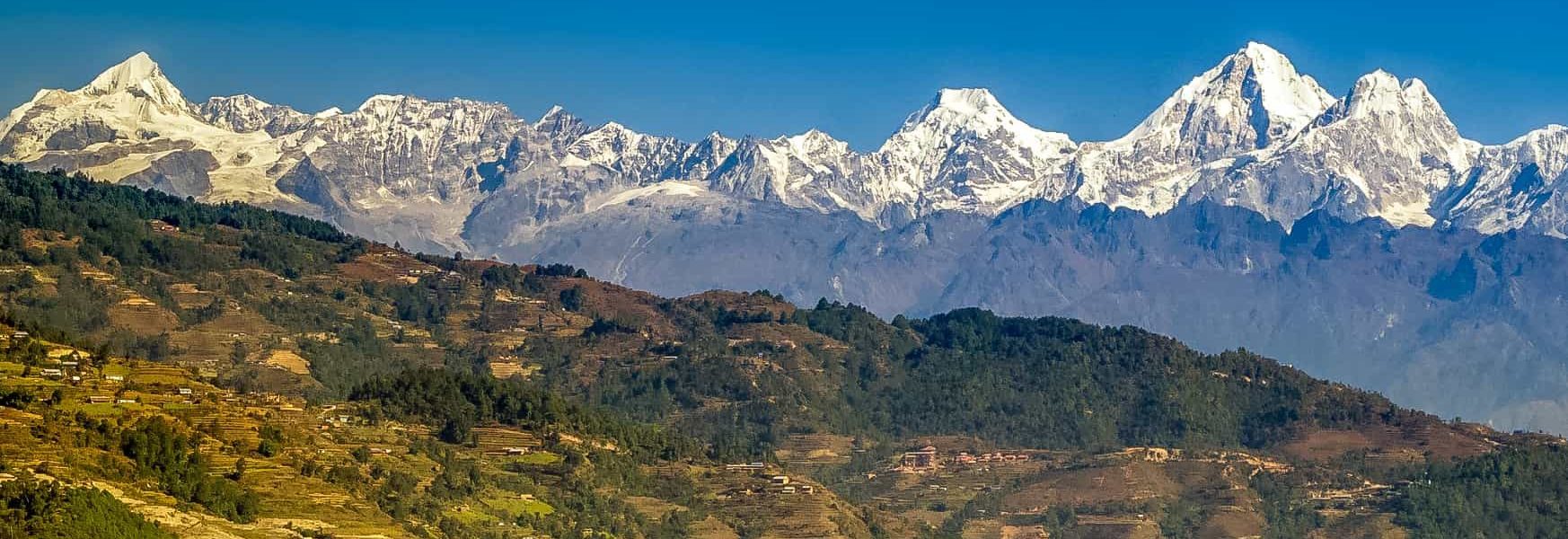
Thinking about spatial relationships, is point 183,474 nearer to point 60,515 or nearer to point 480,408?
point 60,515

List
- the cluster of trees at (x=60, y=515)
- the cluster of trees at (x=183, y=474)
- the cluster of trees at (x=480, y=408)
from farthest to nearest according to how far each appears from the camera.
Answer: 1. the cluster of trees at (x=480, y=408)
2. the cluster of trees at (x=183, y=474)
3. the cluster of trees at (x=60, y=515)

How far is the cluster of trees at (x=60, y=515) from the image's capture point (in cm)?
10550

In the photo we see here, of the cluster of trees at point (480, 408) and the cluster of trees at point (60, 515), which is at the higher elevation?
the cluster of trees at point (480, 408)

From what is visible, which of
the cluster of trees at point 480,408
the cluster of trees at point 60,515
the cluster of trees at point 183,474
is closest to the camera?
the cluster of trees at point 60,515

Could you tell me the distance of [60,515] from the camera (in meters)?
107

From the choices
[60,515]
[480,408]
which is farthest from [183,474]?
[480,408]

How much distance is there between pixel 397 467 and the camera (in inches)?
5886

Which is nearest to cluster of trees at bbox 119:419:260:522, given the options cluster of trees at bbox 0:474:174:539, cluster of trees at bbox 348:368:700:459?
cluster of trees at bbox 0:474:174:539

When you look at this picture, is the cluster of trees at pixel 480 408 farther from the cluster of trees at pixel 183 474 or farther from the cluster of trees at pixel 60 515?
the cluster of trees at pixel 60 515

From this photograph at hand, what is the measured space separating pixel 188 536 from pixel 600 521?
47.4 m

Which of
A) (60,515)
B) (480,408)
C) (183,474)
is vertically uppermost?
(480,408)

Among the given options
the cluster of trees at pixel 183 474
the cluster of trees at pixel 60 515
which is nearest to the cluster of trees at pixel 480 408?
the cluster of trees at pixel 183 474

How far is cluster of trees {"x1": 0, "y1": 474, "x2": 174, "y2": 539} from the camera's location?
106m

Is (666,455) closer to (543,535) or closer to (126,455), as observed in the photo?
(543,535)
